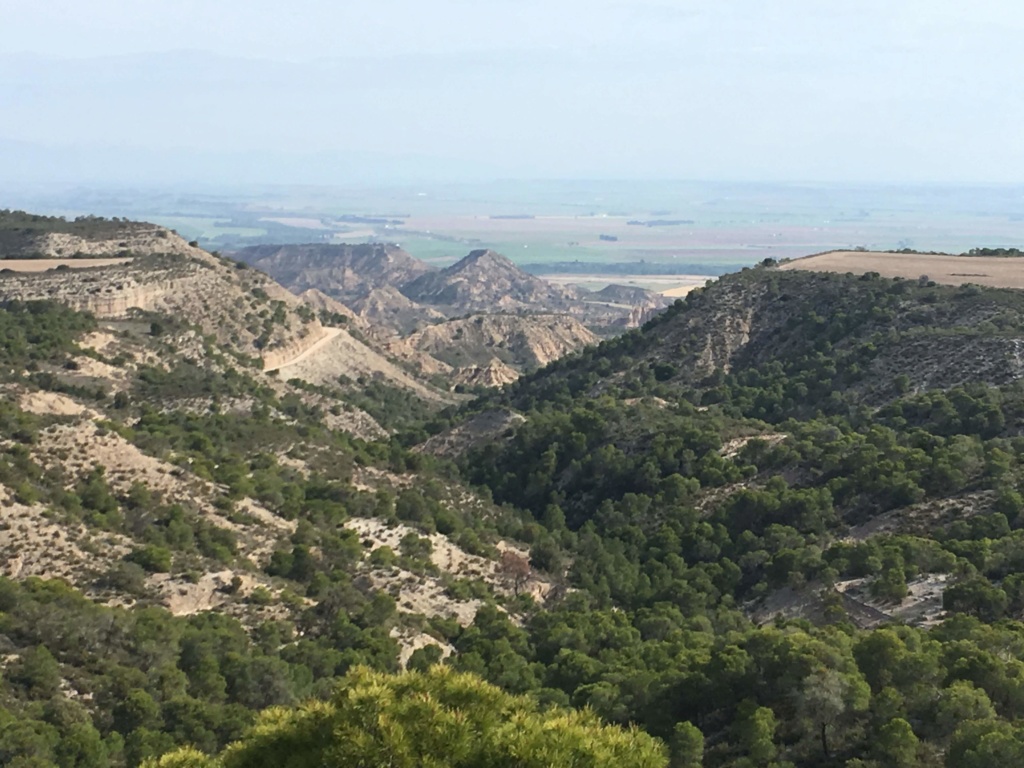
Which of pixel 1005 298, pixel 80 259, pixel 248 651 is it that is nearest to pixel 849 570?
pixel 248 651

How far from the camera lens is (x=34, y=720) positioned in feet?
73.0

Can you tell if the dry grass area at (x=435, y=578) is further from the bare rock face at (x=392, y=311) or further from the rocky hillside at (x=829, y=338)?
the bare rock face at (x=392, y=311)

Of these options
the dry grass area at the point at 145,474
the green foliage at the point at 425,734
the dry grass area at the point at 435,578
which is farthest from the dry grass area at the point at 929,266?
the green foliage at the point at 425,734

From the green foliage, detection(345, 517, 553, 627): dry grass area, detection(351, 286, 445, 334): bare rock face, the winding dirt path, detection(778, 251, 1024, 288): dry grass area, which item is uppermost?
detection(778, 251, 1024, 288): dry grass area

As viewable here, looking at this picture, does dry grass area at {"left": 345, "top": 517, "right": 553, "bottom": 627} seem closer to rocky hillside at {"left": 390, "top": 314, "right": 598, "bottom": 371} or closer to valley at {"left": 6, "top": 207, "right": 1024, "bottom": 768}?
valley at {"left": 6, "top": 207, "right": 1024, "bottom": 768}

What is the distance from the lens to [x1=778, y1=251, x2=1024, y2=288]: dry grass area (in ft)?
230

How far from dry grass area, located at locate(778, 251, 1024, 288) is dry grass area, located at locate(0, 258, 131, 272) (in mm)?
53733

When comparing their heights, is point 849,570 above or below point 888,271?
below

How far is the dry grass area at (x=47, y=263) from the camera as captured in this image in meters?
71.6

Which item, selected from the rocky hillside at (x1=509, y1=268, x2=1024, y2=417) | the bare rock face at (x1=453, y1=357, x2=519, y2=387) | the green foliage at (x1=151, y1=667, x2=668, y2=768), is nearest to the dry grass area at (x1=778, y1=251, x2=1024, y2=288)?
the rocky hillside at (x1=509, y1=268, x2=1024, y2=417)

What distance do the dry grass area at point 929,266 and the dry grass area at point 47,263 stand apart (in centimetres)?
5373

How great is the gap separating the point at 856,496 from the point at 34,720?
30.8 metres

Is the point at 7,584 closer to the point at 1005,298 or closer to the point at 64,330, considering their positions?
the point at 64,330

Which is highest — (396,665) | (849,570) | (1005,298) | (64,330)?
(1005,298)
